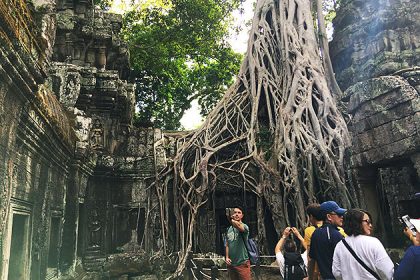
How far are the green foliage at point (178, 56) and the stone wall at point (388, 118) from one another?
5793mm

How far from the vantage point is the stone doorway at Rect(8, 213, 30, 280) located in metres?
2.89

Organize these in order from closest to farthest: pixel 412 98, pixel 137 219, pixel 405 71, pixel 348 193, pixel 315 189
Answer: pixel 412 98
pixel 405 71
pixel 348 193
pixel 315 189
pixel 137 219

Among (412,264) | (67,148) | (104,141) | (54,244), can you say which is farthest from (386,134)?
(104,141)

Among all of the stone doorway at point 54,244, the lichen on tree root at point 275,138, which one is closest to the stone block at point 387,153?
the lichen on tree root at point 275,138

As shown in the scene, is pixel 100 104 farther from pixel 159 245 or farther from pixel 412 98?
pixel 412 98

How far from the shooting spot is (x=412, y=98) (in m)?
3.96

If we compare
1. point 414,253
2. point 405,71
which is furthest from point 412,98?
point 414,253

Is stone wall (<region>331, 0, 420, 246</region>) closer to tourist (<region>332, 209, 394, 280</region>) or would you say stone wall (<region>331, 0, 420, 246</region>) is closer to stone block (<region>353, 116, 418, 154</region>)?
stone block (<region>353, 116, 418, 154</region>)

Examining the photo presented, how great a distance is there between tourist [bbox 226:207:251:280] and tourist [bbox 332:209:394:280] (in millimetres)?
1371

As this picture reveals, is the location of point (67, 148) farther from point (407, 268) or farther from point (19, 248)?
point (407, 268)

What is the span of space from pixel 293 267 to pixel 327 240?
844 millimetres

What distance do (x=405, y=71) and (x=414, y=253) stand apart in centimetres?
341

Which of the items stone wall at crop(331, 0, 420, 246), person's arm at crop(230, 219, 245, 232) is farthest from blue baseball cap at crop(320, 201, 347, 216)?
person's arm at crop(230, 219, 245, 232)

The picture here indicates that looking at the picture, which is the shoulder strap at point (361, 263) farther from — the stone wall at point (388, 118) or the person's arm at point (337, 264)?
the stone wall at point (388, 118)
